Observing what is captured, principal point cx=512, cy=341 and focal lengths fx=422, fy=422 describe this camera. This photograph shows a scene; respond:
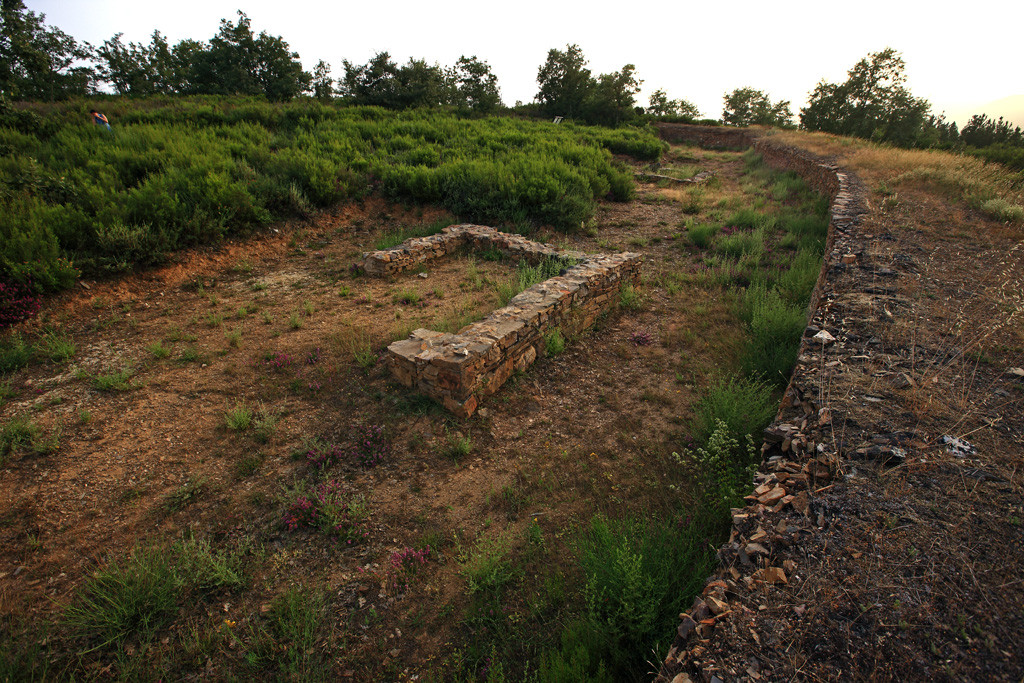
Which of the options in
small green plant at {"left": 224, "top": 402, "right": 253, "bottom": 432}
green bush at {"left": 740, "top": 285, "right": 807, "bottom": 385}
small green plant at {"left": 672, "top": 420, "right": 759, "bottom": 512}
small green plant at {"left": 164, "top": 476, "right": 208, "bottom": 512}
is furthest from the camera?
green bush at {"left": 740, "top": 285, "right": 807, "bottom": 385}

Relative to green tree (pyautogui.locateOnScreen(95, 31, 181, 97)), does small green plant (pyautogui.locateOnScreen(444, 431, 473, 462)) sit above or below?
below

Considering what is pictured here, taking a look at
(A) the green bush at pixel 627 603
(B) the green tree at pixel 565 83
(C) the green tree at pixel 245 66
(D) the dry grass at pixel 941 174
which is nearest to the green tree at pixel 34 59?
(C) the green tree at pixel 245 66

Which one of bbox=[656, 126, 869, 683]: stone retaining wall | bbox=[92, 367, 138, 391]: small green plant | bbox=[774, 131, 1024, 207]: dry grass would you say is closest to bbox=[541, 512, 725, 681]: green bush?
bbox=[656, 126, 869, 683]: stone retaining wall

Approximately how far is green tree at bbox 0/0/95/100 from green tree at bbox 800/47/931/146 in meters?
43.6

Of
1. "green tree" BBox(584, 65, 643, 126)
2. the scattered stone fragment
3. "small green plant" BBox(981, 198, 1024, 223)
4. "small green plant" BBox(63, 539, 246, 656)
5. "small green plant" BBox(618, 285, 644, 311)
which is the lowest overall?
"small green plant" BBox(63, 539, 246, 656)

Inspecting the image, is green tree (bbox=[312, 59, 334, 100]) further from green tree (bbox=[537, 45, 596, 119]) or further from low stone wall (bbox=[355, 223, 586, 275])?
low stone wall (bbox=[355, 223, 586, 275])

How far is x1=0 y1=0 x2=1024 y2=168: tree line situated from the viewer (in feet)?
75.9

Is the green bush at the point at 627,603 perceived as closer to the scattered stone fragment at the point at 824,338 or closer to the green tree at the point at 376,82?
the scattered stone fragment at the point at 824,338

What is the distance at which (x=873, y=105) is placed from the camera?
3256 centimetres

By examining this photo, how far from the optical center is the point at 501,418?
4.39 meters

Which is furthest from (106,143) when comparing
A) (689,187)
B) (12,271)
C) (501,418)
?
(689,187)

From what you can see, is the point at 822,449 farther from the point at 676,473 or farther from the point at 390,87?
the point at 390,87

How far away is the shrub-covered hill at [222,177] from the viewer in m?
6.25

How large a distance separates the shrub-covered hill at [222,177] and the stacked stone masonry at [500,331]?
2.90m
